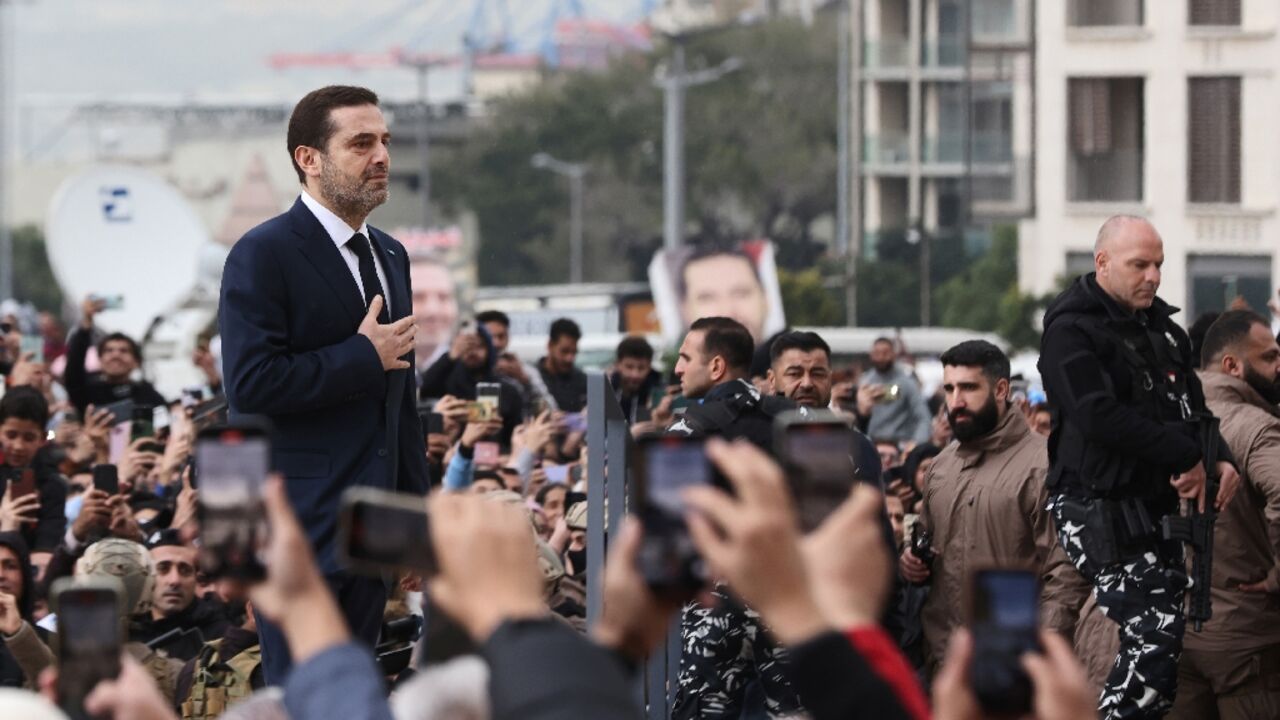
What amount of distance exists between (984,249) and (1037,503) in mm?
67078

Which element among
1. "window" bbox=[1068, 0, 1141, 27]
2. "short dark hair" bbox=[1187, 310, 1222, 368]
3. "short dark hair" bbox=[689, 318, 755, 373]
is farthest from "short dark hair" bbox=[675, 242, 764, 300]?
"short dark hair" bbox=[689, 318, 755, 373]

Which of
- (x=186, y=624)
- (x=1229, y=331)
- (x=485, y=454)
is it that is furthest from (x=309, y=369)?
(x=485, y=454)

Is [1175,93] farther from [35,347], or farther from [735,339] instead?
[735,339]

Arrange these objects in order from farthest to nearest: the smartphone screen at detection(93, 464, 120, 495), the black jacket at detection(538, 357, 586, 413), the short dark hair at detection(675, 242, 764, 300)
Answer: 1. the short dark hair at detection(675, 242, 764, 300)
2. the black jacket at detection(538, 357, 586, 413)
3. the smartphone screen at detection(93, 464, 120, 495)

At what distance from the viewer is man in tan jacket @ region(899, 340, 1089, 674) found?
857 cm

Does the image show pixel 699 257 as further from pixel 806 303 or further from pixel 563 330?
pixel 806 303

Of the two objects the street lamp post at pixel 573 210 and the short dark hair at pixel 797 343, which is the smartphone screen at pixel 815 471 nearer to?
the short dark hair at pixel 797 343

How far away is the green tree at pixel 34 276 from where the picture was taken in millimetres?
116438

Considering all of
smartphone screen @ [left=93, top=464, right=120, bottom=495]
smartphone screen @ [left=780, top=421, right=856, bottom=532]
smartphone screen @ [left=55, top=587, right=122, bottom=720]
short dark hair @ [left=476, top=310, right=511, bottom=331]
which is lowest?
smartphone screen @ [left=93, top=464, right=120, bottom=495]

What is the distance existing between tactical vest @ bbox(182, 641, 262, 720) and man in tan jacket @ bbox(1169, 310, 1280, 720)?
130 inches

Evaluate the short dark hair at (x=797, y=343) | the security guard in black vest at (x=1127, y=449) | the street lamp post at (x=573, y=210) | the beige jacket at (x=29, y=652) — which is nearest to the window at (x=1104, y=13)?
the short dark hair at (x=797, y=343)

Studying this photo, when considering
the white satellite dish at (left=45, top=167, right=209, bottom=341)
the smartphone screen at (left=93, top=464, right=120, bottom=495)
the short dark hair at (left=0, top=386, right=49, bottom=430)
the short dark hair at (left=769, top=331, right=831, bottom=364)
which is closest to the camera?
the short dark hair at (left=769, top=331, right=831, bottom=364)

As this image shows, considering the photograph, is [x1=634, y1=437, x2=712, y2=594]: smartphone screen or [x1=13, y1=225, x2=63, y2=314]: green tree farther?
[x1=13, y1=225, x2=63, y2=314]: green tree

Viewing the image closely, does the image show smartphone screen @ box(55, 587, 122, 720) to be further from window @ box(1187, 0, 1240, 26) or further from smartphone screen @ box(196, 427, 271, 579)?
window @ box(1187, 0, 1240, 26)
